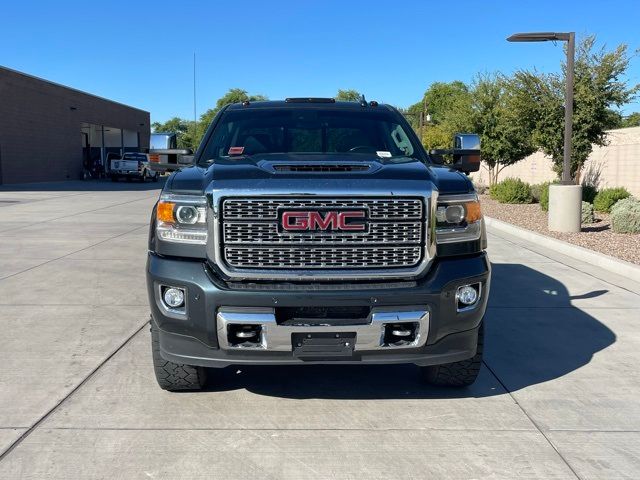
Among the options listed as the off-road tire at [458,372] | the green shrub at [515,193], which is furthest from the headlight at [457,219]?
the green shrub at [515,193]

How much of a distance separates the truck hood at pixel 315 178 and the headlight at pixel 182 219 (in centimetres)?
6

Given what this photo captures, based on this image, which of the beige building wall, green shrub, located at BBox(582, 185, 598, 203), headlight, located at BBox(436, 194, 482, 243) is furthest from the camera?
the beige building wall

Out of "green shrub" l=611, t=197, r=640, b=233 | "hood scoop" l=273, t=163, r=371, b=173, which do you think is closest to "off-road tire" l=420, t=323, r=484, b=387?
"hood scoop" l=273, t=163, r=371, b=173

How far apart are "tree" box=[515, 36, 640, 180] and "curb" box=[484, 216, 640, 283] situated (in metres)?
3.55

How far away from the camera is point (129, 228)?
14.5 m

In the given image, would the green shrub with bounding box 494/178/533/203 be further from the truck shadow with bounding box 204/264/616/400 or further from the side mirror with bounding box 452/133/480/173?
the side mirror with bounding box 452/133/480/173

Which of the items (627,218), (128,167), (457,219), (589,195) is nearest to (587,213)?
(627,218)

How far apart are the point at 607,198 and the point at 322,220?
1520 centimetres

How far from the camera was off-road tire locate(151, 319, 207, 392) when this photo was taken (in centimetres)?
423

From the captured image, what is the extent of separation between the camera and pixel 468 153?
511 cm

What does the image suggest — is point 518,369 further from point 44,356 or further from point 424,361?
point 44,356

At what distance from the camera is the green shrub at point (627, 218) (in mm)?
12641

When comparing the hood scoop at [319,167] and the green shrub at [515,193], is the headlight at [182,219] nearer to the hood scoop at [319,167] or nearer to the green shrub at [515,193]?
the hood scoop at [319,167]

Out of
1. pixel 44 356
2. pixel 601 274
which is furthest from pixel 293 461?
pixel 601 274
